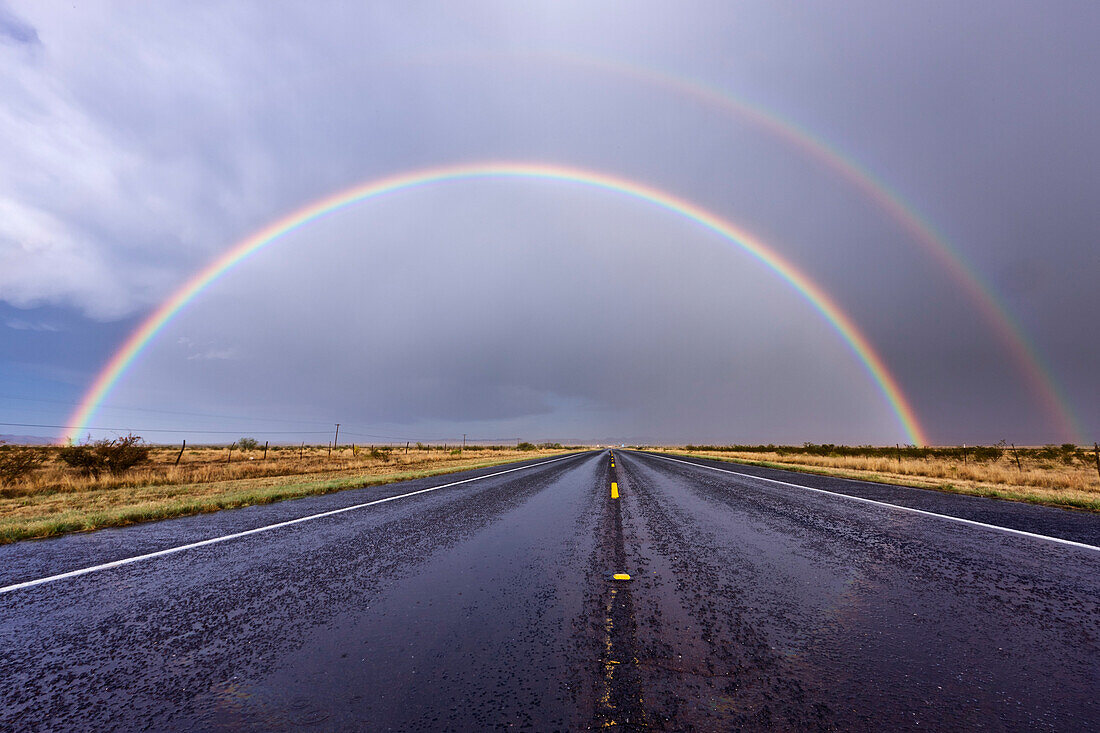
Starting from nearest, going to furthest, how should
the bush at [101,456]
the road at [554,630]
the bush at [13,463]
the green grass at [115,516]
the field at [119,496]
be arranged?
the road at [554,630] → the green grass at [115,516] → the field at [119,496] → the bush at [13,463] → the bush at [101,456]

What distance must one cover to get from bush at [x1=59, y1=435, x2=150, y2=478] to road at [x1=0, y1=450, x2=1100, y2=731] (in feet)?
64.4

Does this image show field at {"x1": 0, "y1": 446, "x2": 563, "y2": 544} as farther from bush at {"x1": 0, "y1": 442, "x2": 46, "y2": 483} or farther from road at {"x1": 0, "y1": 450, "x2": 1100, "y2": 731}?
road at {"x1": 0, "y1": 450, "x2": 1100, "y2": 731}

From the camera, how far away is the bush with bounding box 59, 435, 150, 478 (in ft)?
64.9

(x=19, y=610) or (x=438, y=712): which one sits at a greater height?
(x=438, y=712)

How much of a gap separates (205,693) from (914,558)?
654 cm

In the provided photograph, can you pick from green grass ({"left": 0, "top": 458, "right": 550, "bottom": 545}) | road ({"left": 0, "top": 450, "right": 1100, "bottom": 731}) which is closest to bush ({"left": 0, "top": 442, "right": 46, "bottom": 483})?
green grass ({"left": 0, "top": 458, "right": 550, "bottom": 545})

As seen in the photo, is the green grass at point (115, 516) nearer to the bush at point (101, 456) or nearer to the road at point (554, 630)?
the road at point (554, 630)

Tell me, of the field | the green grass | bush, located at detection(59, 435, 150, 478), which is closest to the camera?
the green grass

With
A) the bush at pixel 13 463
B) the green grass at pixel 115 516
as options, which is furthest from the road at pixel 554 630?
the bush at pixel 13 463

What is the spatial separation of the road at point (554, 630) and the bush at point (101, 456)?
19620 millimetres

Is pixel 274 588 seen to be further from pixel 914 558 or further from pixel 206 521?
pixel 914 558

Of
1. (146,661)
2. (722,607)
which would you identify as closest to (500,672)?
(722,607)

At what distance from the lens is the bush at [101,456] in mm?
19781

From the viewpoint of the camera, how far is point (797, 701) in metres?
2.09
